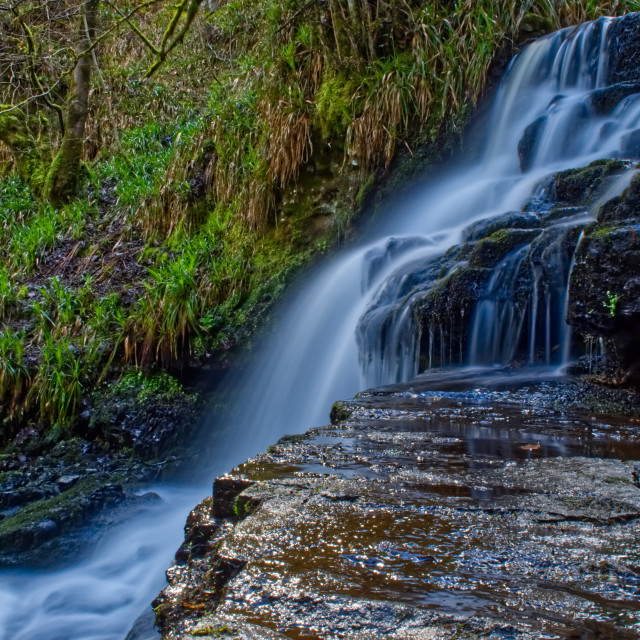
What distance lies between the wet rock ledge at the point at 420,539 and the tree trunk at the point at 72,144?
26.5 ft

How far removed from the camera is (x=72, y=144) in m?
9.18

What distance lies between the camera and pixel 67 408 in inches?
224

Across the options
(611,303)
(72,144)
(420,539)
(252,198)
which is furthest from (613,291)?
(72,144)

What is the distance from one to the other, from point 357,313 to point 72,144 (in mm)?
6393

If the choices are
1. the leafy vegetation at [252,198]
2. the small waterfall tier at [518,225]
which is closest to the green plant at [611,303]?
the small waterfall tier at [518,225]

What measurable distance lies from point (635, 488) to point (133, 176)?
8.59 m

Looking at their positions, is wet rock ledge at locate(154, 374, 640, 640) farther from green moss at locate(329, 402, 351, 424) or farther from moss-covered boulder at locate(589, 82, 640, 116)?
moss-covered boulder at locate(589, 82, 640, 116)

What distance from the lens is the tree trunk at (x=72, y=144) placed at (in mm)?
9047

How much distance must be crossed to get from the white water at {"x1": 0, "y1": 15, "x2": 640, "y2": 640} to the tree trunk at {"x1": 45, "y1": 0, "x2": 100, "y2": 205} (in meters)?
5.13

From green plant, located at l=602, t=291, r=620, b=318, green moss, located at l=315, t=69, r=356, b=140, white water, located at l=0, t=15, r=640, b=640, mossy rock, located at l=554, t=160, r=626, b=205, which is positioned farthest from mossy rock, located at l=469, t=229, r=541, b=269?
green moss, located at l=315, t=69, r=356, b=140

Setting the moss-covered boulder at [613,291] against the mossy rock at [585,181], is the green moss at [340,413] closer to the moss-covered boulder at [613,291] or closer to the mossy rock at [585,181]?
the moss-covered boulder at [613,291]

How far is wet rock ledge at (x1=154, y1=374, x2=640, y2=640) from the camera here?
1030 mm

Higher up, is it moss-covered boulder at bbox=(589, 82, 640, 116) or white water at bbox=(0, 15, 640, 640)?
moss-covered boulder at bbox=(589, 82, 640, 116)

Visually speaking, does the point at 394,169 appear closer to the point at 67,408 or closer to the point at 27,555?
the point at 67,408
